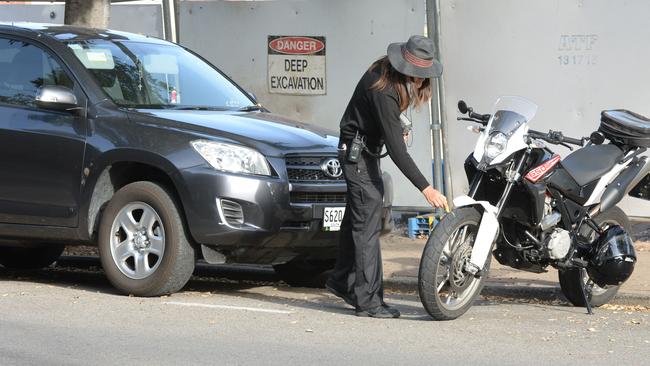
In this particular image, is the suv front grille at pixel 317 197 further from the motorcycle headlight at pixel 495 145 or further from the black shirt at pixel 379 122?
the motorcycle headlight at pixel 495 145

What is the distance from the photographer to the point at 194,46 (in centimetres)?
1354

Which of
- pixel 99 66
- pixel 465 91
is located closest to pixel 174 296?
pixel 99 66

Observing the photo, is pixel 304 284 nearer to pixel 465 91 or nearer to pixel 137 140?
pixel 137 140

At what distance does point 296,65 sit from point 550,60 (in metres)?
2.63

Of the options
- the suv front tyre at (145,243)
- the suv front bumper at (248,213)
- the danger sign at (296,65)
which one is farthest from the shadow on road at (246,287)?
the danger sign at (296,65)

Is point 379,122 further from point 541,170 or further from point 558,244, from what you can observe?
point 558,244

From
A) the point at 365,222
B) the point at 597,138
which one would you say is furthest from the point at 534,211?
the point at 365,222

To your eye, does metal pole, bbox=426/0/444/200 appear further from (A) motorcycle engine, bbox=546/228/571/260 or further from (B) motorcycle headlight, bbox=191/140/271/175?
(A) motorcycle engine, bbox=546/228/571/260

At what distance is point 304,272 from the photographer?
987 centimetres

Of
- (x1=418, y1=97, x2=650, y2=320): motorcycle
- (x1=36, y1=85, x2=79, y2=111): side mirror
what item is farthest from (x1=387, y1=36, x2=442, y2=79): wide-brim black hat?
(x1=36, y1=85, x2=79, y2=111): side mirror

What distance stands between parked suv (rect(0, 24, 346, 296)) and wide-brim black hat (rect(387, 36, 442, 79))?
46.6 inches

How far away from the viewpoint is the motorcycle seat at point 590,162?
830 centimetres

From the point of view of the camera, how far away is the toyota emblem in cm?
888

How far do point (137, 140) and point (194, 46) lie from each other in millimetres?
4974
